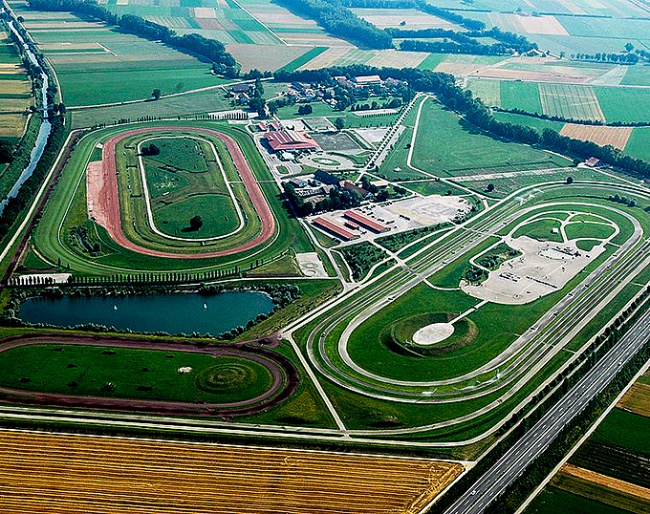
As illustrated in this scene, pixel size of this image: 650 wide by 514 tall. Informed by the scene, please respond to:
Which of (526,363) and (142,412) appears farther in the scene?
(526,363)

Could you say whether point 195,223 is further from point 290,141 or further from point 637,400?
point 637,400

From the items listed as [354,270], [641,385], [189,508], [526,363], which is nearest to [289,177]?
[354,270]

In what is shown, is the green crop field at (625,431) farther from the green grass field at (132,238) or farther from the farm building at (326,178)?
the farm building at (326,178)

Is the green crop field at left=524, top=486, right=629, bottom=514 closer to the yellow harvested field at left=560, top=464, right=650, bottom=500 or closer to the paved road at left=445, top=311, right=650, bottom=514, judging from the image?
the yellow harvested field at left=560, top=464, right=650, bottom=500

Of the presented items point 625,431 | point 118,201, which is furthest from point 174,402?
point 118,201

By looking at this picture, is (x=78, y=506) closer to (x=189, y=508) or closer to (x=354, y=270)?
(x=189, y=508)

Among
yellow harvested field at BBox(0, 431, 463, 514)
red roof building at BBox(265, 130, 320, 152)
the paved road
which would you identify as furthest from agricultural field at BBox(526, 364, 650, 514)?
red roof building at BBox(265, 130, 320, 152)
